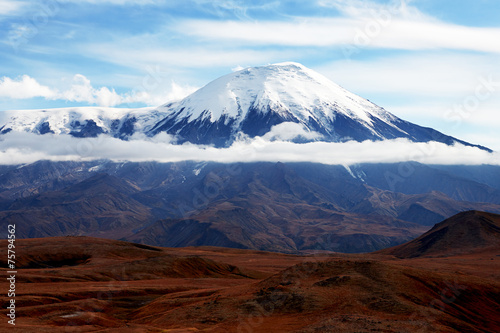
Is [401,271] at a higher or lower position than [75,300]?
higher

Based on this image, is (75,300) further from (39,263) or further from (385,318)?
(39,263)

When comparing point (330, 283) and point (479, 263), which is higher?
point (330, 283)

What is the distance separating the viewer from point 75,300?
82875mm

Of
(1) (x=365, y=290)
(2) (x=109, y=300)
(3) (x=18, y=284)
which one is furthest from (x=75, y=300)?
(1) (x=365, y=290)

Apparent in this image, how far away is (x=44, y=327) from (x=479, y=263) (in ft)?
380

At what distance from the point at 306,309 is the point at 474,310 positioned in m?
24.7

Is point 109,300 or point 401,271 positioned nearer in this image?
point 401,271

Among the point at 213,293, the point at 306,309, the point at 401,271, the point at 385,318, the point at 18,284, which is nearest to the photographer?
the point at 385,318

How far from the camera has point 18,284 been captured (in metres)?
93.1

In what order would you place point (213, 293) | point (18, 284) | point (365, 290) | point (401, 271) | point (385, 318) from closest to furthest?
point (385, 318) < point (365, 290) < point (401, 271) < point (213, 293) < point (18, 284)

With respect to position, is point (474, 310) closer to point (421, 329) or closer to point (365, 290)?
point (365, 290)

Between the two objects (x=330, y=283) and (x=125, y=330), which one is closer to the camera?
(x=125, y=330)

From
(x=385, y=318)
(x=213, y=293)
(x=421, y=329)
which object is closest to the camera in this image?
(x=421, y=329)

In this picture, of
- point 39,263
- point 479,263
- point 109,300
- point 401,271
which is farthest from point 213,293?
point 479,263
